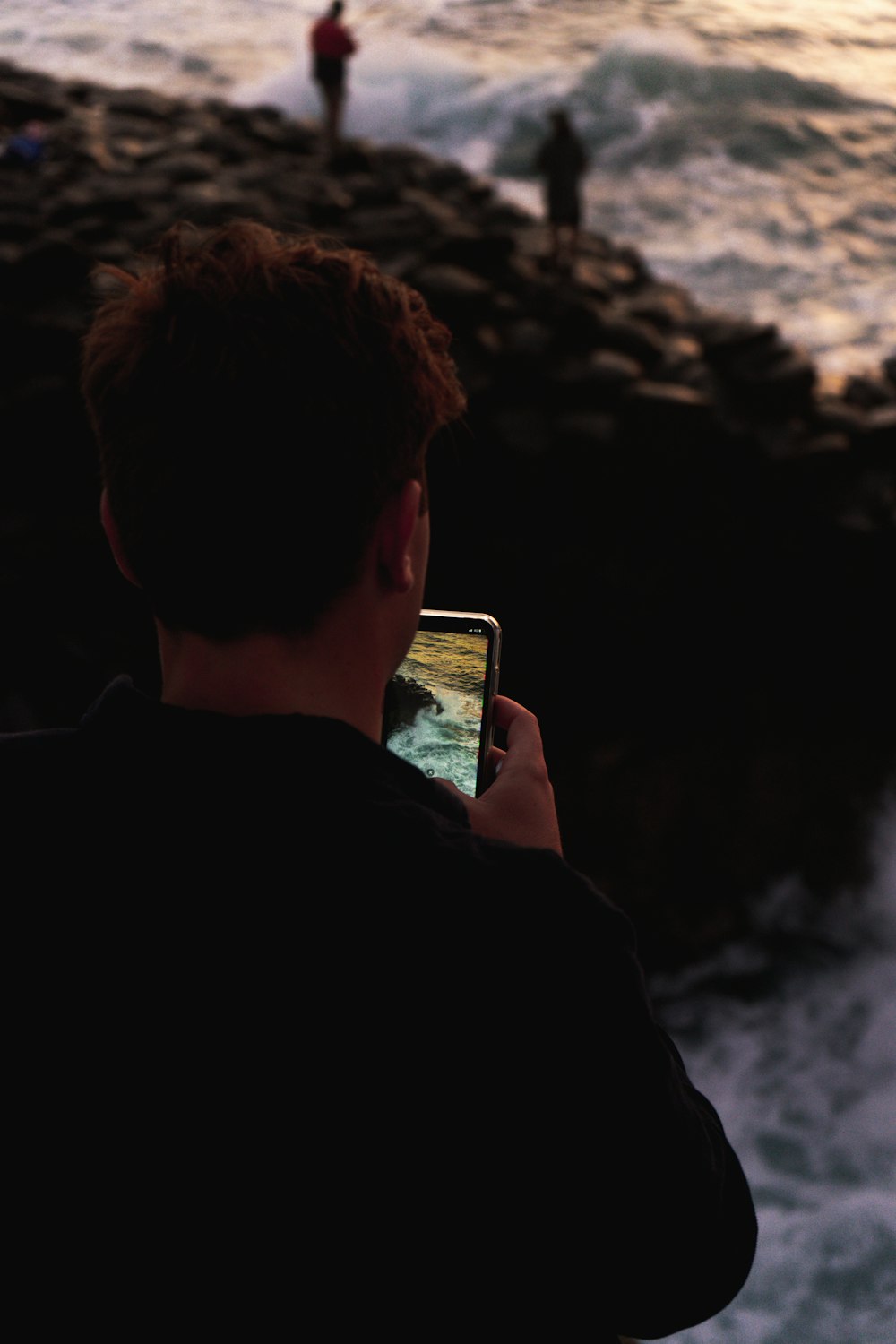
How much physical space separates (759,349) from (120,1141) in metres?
7.38

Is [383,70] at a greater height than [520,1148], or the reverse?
[520,1148]

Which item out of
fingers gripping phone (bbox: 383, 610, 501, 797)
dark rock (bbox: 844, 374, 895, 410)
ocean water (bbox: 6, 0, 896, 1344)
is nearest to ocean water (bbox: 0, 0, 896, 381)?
ocean water (bbox: 6, 0, 896, 1344)

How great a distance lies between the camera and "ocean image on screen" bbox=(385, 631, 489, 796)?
1.46m

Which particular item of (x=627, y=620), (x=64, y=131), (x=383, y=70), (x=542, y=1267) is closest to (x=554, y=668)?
(x=627, y=620)

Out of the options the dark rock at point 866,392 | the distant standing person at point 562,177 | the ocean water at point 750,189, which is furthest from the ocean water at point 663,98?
the distant standing person at point 562,177

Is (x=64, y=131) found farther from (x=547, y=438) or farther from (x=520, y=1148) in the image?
(x=520, y=1148)

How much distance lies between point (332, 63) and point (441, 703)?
9278 millimetres

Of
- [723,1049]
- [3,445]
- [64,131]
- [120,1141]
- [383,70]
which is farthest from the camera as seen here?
[383,70]

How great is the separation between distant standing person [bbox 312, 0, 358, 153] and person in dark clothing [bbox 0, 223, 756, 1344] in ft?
30.3

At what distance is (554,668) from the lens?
725 centimetres

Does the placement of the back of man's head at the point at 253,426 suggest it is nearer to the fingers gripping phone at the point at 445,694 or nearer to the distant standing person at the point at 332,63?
the fingers gripping phone at the point at 445,694

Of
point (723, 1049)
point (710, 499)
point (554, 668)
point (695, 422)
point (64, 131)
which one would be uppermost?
point (64, 131)

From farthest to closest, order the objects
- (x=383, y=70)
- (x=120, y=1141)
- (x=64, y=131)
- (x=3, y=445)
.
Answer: (x=383, y=70), (x=64, y=131), (x=3, y=445), (x=120, y=1141)

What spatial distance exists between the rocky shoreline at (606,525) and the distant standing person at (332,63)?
100 cm
